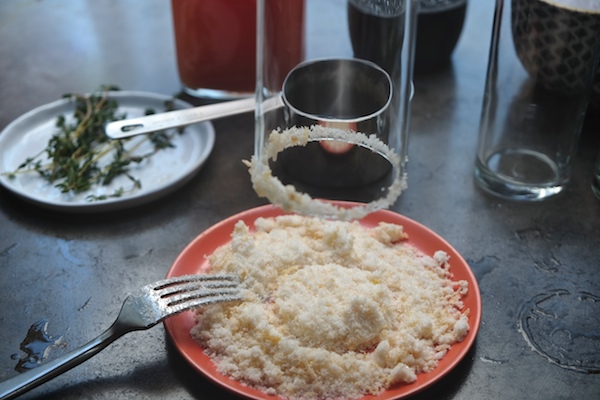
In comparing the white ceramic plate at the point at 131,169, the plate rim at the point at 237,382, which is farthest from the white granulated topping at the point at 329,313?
the white ceramic plate at the point at 131,169

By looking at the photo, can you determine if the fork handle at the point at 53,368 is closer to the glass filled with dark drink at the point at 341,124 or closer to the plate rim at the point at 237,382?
the plate rim at the point at 237,382

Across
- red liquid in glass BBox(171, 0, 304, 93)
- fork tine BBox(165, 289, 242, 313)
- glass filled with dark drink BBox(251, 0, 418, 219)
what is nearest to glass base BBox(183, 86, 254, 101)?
red liquid in glass BBox(171, 0, 304, 93)

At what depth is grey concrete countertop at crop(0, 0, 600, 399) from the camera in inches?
30.9

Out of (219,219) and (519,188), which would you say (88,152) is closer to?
(219,219)

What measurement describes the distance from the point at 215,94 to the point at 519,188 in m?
0.48

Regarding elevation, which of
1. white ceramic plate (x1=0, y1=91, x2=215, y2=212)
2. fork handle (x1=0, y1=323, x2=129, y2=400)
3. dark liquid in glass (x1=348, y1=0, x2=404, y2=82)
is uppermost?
dark liquid in glass (x1=348, y1=0, x2=404, y2=82)

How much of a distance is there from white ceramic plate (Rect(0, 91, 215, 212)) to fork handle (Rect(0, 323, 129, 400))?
26 centimetres

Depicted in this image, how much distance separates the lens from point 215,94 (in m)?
1.22

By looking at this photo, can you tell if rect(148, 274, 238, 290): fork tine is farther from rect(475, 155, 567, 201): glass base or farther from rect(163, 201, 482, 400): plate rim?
rect(475, 155, 567, 201): glass base

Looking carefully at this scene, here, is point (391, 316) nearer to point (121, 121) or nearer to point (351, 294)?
point (351, 294)

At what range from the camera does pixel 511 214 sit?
101 cm

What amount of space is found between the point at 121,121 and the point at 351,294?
44 centimetres

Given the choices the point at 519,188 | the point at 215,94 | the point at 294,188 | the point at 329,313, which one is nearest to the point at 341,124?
the point at 294,188

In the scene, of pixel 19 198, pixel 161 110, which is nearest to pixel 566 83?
pixel 161 110
